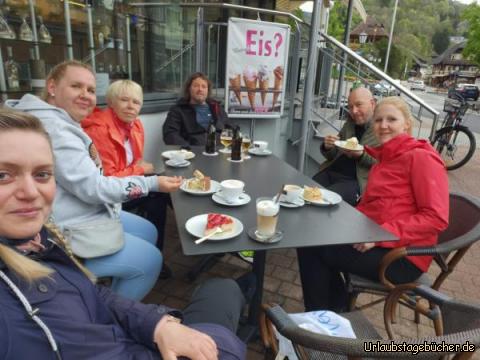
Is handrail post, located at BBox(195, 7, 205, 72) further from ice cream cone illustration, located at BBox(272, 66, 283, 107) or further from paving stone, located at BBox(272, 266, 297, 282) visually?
paving stone, located at BBox(272, 266, 297, 282)

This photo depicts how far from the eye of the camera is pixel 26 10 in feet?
10.5

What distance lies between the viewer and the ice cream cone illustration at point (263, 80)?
172 inches

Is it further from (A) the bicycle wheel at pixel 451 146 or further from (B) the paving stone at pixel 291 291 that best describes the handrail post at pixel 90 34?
(A) the bicycle wheel at pixel 451 146

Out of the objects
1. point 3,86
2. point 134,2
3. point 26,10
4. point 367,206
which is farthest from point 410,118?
point 134,2

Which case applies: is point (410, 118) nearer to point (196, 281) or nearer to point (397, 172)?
point (397, 172)

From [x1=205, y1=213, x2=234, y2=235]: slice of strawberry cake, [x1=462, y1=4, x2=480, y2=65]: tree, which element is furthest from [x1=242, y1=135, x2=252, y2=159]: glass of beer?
[x1=462, y1=4, x2=480, y2=65]: tree

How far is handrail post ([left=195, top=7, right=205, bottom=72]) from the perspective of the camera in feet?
14.4

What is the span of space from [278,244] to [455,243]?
38.6 inches

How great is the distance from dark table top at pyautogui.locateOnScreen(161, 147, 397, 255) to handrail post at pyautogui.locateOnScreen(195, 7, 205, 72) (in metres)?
2.71

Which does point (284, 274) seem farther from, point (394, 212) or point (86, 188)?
point (86, 188)

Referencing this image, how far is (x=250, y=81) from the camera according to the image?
4.38 metres

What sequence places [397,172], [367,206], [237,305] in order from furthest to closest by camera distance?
[367,206]
[397,172]
[237,305]

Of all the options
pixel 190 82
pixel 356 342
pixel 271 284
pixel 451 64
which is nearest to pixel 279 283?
pixel 271 284

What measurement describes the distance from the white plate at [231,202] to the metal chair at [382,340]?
0.62m
